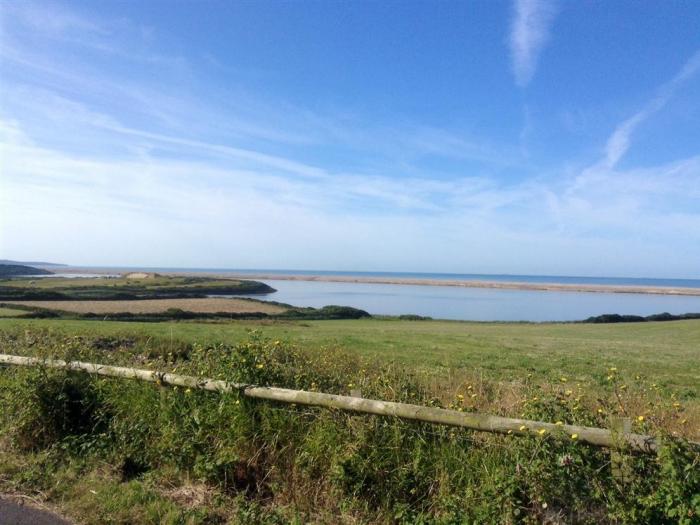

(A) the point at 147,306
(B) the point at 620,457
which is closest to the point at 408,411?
(B) the point at 620,457

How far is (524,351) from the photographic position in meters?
19.6

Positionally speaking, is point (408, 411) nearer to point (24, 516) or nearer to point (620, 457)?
point (620, 457)

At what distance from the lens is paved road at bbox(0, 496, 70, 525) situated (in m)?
4.40

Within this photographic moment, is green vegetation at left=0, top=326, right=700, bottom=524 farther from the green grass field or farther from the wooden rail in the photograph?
the green grass field

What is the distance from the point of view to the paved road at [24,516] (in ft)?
14.4

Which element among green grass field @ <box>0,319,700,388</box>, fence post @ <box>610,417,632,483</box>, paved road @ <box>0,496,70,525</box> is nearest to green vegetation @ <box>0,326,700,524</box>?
fence post @ <box>610,417,632,483</box>

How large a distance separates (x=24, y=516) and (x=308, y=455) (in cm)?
246

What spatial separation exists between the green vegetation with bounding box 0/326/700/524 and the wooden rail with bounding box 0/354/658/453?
0.29 ft

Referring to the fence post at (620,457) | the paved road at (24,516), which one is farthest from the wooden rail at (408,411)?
the paved road at (24,516)

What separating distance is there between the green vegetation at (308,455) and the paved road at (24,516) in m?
0.16

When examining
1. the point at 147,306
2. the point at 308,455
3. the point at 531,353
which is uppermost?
the point at 308,455

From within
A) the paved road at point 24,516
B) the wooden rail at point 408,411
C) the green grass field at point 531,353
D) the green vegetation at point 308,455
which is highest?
the wooden rail at point 408,411

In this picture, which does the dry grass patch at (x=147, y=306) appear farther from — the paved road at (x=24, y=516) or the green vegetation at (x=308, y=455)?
the paved road at (x=24, y=516)

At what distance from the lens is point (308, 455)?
475cm
